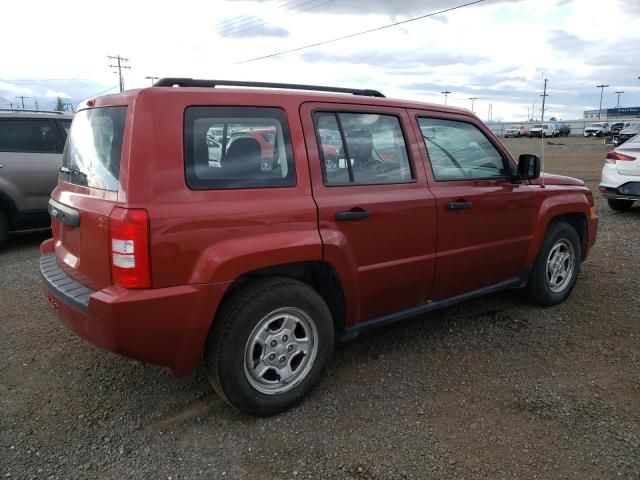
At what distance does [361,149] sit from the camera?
328 cm

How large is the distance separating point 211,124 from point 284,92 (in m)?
0.52

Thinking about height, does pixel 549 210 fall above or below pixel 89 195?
below

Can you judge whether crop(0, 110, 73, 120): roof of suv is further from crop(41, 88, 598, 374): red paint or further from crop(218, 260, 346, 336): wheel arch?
crop(218, 260, 346, 336): wheel arch

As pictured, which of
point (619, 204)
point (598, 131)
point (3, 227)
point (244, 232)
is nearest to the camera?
point (244, 232)

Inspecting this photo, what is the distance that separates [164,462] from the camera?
2.60 meters

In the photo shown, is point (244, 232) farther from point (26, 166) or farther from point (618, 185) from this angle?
point (618, 185)

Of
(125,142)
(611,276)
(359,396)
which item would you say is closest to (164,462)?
(359,396)

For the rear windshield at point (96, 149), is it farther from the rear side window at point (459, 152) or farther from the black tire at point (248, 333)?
the rear side window at point (459, 152)

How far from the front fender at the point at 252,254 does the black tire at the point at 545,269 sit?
94.8 inches

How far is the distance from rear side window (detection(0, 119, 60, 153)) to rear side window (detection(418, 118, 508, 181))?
5555mm

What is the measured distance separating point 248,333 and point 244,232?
0.55m

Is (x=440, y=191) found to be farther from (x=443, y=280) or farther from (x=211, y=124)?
(x=211, y=124)

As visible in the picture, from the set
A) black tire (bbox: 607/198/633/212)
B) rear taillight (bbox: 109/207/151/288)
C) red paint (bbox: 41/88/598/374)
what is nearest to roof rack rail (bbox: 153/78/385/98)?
red paint (bbox: 41/88/598/374)

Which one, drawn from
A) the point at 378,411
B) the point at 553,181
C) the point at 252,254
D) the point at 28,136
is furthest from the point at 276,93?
the point at 28,136
